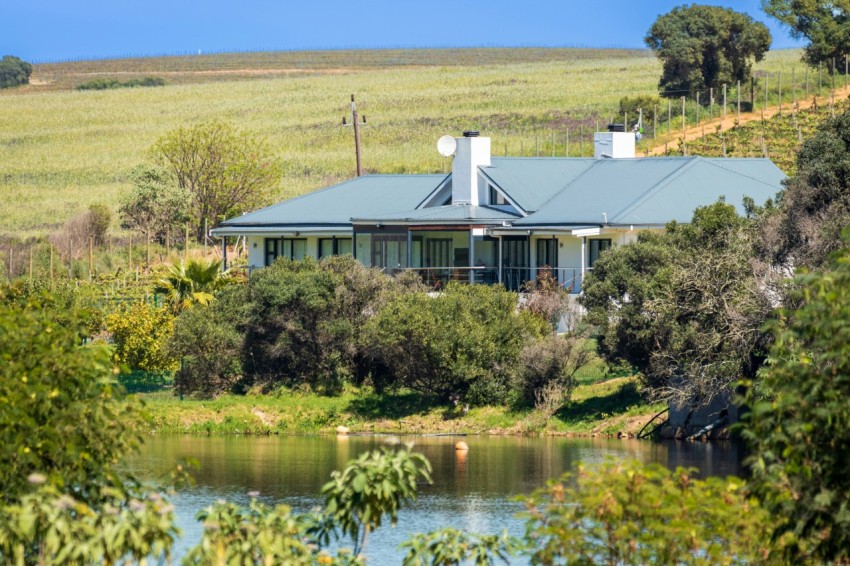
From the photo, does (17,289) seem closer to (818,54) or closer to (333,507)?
(333,507)

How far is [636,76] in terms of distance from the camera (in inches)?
5320

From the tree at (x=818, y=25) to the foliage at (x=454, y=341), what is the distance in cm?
5016

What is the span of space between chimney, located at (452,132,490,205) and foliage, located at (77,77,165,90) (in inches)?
4350


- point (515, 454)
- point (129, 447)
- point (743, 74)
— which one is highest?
point (743, 74)

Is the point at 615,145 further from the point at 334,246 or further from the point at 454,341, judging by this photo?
the point at 454,341

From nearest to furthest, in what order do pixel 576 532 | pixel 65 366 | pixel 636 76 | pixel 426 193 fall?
1. pixel 576 532
2. pixel 65 366
3. pixel 426 193
4. pixel 636 76

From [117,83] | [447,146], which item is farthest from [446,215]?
[117,83]

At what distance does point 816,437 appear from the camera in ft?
54.0

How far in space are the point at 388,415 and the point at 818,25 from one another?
2196 inches

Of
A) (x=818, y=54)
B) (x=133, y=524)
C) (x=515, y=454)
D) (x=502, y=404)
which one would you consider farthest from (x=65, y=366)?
(x=818, y=54)

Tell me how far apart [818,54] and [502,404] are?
5388 centimetres

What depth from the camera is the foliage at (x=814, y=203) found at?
1602 inches

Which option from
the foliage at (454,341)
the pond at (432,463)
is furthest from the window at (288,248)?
the pond at (432,463)

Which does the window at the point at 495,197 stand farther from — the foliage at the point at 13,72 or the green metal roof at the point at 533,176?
the foliage at the point at 13,72
